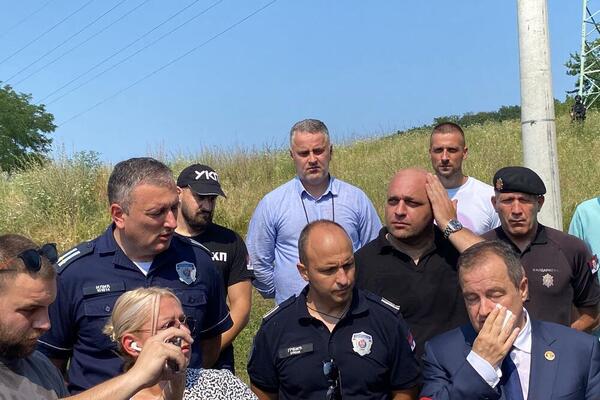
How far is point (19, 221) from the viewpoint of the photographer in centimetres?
1319

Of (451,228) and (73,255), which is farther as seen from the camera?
(451,228)

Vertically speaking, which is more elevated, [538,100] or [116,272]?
[538,100]

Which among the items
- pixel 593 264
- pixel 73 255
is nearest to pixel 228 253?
pixel 73 255

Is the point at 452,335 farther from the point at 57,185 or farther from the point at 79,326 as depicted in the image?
the point at 57,185

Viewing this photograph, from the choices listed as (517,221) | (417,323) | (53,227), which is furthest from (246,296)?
(53,227)

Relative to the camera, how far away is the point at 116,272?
143 inches

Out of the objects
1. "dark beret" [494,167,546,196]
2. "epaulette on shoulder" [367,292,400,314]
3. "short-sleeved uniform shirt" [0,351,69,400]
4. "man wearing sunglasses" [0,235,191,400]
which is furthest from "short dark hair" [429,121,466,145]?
"short-sleeved uniform shirt" [0,351,69,400]

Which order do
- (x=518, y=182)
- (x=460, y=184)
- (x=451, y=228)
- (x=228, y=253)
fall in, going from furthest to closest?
Answer: (x=460, y=184) < (x=228, y=253) < (x=518, y=182) < (x=451, y=228)

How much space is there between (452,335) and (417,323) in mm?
778

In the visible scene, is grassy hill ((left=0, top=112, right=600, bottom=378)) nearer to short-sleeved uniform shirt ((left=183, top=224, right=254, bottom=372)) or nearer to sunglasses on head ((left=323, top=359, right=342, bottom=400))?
short-sleeved uniform shirt ((left=183, top=224, right=254, bottom=372))

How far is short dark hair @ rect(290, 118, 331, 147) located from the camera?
5.36m

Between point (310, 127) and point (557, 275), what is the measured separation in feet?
6.85

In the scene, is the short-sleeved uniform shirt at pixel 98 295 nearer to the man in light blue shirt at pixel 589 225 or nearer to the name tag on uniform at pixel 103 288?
the name tag on uniform at pixel 103 288

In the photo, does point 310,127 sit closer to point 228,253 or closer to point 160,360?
point 228,253
